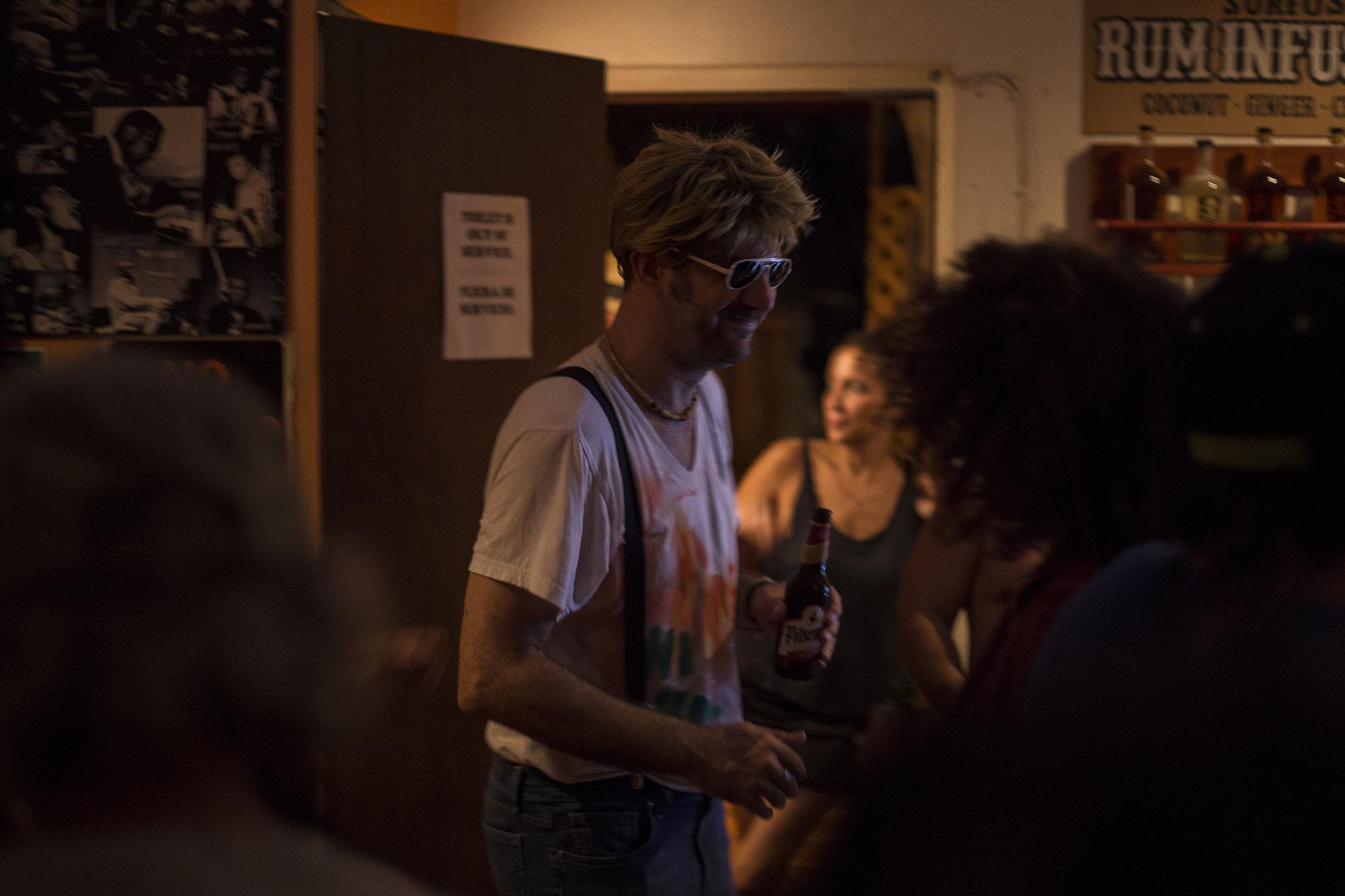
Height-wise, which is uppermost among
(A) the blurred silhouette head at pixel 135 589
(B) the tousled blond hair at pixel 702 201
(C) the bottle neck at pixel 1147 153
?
(C) the bottle neck at pixel 1147 153

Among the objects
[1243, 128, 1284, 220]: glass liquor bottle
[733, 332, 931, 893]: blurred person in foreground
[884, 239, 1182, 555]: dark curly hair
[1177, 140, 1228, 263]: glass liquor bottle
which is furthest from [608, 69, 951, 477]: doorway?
[1243, 128, 1284, 220]: glass liquor bottle

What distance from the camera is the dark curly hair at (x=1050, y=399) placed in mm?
1211

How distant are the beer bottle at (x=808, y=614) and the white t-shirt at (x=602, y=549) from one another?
134mm

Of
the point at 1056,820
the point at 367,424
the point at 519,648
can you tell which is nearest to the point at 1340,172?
the point at 367,424

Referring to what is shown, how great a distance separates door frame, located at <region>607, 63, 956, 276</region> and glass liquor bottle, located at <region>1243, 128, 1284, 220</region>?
3.18ft

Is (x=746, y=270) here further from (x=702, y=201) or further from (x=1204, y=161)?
(x=1204, y=161)

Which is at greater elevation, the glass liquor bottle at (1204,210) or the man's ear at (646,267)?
the glass liquor bottle at (1204,210)

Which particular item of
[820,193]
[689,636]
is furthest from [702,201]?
[820,193]

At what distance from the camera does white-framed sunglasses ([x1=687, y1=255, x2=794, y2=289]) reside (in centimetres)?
197

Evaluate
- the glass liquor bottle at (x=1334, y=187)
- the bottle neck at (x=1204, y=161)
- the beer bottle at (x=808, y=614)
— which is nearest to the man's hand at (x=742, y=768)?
the beer bottle at (x=808, y=614)

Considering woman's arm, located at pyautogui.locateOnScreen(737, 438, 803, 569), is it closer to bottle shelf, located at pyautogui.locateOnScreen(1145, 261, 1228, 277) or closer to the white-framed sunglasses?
the white-framed sunglasses

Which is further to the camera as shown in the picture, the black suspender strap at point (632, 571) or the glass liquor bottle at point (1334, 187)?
the glass liquor bottle at point (1334, 187)

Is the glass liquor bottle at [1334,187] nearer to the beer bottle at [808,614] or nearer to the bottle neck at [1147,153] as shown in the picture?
the bottle neck at [1147,153]

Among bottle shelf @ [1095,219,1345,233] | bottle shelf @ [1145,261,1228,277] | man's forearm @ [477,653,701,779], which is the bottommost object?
man's forearm @ [477,653,701,779]
